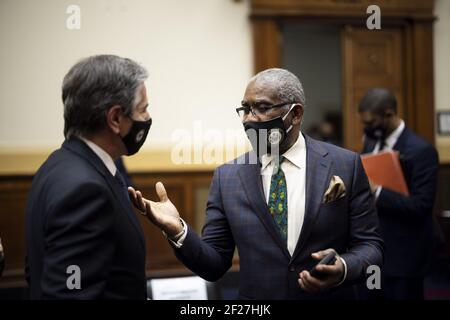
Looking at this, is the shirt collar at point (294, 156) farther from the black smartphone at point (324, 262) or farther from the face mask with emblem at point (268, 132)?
the black smartphone at point (324, 262)

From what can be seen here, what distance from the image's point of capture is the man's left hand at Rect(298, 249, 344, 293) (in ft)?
5.15

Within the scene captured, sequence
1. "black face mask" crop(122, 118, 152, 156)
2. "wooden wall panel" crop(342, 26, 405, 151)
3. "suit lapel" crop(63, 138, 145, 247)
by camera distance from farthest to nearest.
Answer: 1. "wooden wall panel" crop(342, 26, 405, 151)
2. "black face mask" crop(122, 118, 152, 156)
3. "suit lapel" crop(63, 138, 145, 247)

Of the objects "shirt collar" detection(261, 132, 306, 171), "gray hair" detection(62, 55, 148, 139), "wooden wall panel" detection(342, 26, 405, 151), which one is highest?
"wooden wall panel" detection(342, 26, 405, 151)

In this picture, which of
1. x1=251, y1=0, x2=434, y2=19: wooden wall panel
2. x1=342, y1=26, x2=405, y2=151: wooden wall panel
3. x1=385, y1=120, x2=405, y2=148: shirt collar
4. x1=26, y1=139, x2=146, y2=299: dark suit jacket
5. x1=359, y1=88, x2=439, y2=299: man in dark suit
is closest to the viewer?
x1=26, y1=139, x2=146, y2=299: dark suit jacket

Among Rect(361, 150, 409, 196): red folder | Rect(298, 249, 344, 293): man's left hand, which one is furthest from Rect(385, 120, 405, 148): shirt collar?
Rect(298, 249, 344, 293): man's left hand

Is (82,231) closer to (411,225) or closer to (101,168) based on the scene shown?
(101,168)

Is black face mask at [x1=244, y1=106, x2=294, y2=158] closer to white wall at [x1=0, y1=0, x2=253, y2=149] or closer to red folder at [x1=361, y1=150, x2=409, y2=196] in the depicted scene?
red folder at [x1=361, y1=150, x2=409, y2=196]

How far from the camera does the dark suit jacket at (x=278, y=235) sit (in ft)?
5.80

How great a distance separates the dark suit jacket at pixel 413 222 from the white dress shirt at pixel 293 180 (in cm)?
96

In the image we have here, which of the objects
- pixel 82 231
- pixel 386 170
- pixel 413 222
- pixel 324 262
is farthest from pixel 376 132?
pixel 82 231

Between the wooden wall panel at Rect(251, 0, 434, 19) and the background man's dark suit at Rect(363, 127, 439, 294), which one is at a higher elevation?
the wooden wall panel at Rect(251, 0, 434, 19)

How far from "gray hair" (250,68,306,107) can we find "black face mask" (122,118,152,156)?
0.52m

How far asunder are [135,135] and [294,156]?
2.15 feet

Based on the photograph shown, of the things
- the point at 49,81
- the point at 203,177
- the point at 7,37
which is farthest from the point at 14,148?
the point at 203,177
